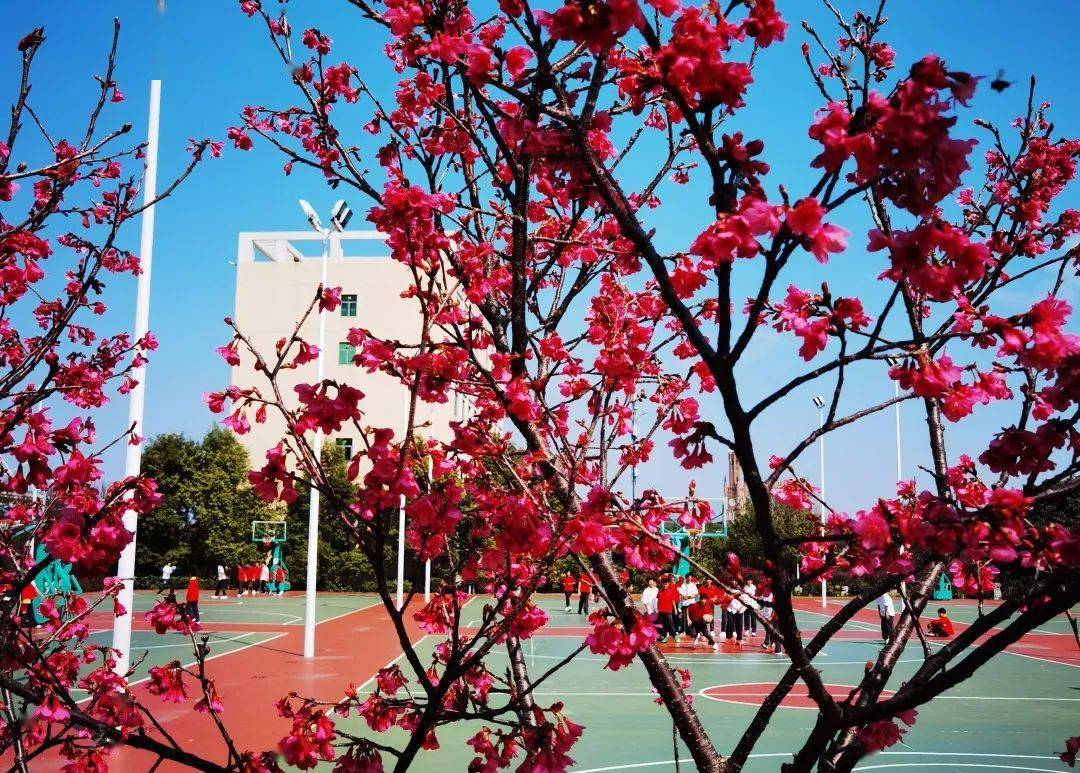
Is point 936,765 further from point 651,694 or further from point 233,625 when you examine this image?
point 233,625

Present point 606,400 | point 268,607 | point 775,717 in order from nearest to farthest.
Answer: point 606,400 → point 775,717 → point 268,607

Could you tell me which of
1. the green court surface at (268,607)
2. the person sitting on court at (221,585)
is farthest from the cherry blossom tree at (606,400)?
the person sitting on court at (221,585)

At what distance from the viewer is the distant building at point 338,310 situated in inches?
1411

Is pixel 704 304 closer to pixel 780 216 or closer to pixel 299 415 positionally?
pixel 299 415

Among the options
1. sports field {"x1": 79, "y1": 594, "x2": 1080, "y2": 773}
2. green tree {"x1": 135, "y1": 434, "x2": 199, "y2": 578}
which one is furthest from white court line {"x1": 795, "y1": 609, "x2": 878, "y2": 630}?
green tree {"x1": 135, "y1": 434, "x2": 199, "y2": 578}

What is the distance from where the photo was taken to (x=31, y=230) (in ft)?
10.1

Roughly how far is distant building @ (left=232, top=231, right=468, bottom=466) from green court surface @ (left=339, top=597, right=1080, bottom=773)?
1985cm

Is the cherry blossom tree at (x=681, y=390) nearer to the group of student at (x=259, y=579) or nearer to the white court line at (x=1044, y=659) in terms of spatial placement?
the white court line at (x=1044, y=659)

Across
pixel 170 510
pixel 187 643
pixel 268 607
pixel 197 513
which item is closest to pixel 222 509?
pixel 197 513

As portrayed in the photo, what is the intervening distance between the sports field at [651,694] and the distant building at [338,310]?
15.2 metres

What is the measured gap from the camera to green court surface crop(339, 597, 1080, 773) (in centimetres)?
817

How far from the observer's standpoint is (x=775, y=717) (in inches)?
404

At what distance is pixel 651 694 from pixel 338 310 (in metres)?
26.2

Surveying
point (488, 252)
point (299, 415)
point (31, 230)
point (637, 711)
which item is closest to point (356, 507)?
point (299, 415)
